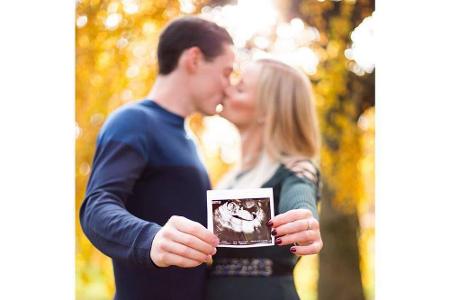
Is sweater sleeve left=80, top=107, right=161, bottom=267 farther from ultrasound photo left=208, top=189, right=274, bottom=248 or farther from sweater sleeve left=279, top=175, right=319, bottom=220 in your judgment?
sweater sleeve left=279, top=175, right=319, bottom=220

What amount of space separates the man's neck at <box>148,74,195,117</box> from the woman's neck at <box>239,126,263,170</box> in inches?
7.8

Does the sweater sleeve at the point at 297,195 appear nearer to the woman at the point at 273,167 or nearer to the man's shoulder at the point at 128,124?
the woman at the point at 273,167

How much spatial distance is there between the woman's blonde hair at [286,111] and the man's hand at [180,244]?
41cm

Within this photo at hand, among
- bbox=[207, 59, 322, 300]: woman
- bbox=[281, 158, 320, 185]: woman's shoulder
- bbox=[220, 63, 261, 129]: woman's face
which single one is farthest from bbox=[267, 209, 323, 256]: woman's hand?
bbox=[220, 63, 261, 129]: woman's face

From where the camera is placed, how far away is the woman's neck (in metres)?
1.95

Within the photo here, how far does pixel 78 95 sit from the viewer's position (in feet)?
6.68

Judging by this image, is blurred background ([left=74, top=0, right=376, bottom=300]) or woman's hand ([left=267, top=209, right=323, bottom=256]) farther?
blurred background ([left=74, top=0, right=376, bottom=300])

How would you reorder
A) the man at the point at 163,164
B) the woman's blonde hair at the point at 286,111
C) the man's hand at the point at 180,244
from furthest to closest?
the woman's blonde hair at the point at 286,111 → the man at the point at 163,164 → the man's hand at the point at 180,244

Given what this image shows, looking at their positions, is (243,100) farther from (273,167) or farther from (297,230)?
(297,230)

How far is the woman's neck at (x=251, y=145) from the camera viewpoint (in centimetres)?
195

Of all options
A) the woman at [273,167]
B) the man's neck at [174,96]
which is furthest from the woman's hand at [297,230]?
the man's neck at [174,96]

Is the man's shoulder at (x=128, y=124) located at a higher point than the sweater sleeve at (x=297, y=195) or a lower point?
higher

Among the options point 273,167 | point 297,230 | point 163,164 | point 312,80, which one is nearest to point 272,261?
point 297,230
